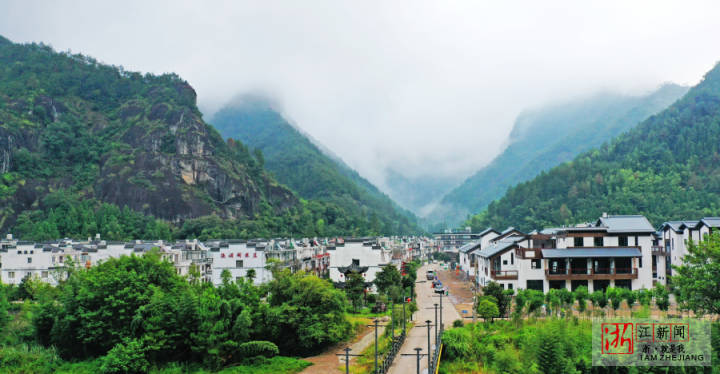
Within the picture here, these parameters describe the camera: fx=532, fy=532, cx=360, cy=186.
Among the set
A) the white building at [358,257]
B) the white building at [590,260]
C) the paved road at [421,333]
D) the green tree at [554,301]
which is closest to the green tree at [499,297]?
the green tree at [554,301]

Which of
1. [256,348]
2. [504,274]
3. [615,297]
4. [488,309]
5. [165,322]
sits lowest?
[256,348]

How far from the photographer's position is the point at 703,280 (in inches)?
1087

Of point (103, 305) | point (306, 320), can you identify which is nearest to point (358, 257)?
point (306, 320)

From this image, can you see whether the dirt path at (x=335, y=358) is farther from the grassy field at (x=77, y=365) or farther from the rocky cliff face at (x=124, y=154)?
the rocky cliff face at (x=124, y=154)

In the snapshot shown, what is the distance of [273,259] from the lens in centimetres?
5522

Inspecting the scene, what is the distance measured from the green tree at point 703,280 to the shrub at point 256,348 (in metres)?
23.9

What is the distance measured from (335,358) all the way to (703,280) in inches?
829

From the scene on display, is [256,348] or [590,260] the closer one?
[256,348]

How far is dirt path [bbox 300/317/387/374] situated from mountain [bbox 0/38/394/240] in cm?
6876

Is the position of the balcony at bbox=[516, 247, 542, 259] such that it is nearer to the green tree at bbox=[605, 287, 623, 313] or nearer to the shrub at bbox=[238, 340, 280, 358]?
the green tree at bbox=[605, 287, 623, 313]

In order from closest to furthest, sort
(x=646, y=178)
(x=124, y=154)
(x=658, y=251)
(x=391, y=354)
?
(x=391, y=354) < (x=658, y=251) < (x=646, y=178) < (x=124, y=154)

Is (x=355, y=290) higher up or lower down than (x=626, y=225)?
lower down

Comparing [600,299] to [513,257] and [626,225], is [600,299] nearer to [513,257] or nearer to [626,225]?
[513,257]

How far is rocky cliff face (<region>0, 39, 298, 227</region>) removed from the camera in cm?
11756
